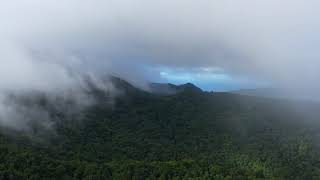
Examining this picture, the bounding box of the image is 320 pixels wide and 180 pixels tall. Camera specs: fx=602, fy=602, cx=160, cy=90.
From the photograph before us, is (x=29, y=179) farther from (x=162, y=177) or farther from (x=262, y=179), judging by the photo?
(x=262, y=179)

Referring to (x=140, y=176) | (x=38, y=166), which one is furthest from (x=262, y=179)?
(x=38, y=166)

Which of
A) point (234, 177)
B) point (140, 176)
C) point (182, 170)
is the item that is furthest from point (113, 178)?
point (234, 177)

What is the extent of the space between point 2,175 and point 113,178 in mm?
34553

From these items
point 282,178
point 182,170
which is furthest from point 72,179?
point 282,178

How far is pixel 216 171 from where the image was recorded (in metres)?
196

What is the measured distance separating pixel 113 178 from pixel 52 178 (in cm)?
1934

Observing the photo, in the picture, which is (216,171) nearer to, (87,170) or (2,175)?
(87,170)

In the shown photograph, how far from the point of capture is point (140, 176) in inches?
7598

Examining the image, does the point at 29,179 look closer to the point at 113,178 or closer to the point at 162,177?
the point at 113,178

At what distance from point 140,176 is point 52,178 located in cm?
2797

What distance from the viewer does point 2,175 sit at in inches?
7377

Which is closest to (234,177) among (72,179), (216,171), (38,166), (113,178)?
(216,171)

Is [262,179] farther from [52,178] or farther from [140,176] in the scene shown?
[52,178]

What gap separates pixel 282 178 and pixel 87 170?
6385 centimetres
